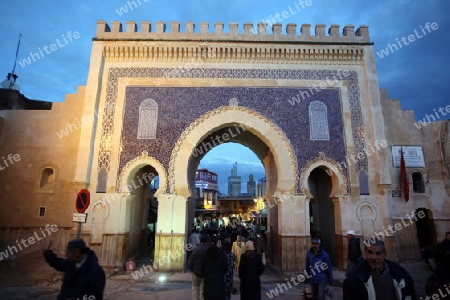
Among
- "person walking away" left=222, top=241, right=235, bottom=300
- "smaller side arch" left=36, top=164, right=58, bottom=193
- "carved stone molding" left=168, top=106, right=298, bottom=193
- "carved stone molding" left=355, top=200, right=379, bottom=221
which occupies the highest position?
"carved stone molding" left=168, top=106, right=298, bottom=193

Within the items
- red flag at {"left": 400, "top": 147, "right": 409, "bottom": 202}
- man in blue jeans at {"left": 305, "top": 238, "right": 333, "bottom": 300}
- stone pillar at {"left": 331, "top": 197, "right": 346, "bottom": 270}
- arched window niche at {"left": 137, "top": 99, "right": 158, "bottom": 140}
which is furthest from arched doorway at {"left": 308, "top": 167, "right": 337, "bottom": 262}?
man in blue jeans at {"left": 305, "top": 238, "right": 333, "bottom": 300}

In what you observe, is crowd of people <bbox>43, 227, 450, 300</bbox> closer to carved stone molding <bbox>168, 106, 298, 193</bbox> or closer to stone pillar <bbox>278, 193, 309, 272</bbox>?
stone pillar <bbox>278, 193, 309, 272</bbox>

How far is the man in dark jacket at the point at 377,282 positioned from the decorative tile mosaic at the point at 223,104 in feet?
→ 21.7

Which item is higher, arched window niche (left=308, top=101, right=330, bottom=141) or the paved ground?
arched window niche (left=308, top=101, right=330, bottom=141)

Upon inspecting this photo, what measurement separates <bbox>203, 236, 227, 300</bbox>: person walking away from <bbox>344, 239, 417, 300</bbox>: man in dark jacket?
192 cm

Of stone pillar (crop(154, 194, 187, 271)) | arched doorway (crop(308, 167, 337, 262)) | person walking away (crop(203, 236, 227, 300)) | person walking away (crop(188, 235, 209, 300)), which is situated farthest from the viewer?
arched doorway (crop(308, 167, 337, 262))

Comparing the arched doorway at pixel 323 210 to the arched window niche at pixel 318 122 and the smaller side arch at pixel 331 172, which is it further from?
the arched window niche at pixel 318 122

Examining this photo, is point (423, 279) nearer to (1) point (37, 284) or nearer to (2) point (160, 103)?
(2) point (160, 103)

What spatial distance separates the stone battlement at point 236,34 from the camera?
30.3ft

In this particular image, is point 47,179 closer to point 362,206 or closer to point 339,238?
point 339,238

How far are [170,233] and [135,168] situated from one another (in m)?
2.16

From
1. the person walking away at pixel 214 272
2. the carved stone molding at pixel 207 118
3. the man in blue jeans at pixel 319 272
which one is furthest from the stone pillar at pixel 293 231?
the person walking away at pixel 214 272

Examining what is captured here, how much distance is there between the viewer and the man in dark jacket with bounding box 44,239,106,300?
252 centimetres

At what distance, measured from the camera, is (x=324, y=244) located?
1048 centimetres
